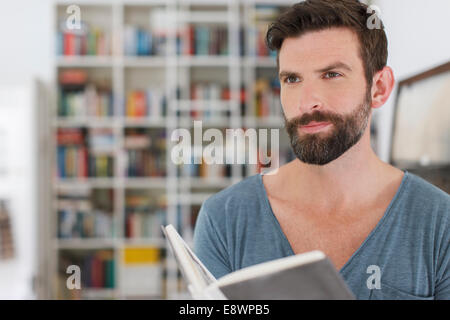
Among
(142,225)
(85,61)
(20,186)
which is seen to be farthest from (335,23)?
(20,186)

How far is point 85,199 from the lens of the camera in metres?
3.36

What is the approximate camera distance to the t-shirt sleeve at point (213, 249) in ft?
2.75

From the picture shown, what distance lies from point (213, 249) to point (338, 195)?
254mm

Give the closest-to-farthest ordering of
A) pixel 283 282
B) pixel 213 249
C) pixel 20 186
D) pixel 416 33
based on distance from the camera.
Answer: pixel 283 282, pixel 213 249, pixel 416 33, pixel 20 186

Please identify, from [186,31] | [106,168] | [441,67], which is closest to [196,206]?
[106,168]

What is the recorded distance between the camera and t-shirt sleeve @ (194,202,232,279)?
84 centimetres

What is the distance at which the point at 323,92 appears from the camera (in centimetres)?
77

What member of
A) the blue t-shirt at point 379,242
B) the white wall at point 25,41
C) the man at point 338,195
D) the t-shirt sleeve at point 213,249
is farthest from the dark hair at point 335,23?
the white wall at point 25,41

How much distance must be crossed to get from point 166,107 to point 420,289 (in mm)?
2801

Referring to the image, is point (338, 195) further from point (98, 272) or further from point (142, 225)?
point (98, 272)

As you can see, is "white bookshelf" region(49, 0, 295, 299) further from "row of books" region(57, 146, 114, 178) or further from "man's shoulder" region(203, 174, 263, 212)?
"man's shoulder" region(203, 174, 263, 212)

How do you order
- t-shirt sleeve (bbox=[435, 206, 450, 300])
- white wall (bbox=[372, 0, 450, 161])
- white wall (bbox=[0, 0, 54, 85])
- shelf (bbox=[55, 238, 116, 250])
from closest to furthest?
t-shirt sleeve (bbox=[435, 206, 450, 300]) < white wall (bbox=[372, 0, 450, 161]) < shelf (bbox=[55, 238, 116, 250]) < white wall (bbox=[0, 0, 54, 85])

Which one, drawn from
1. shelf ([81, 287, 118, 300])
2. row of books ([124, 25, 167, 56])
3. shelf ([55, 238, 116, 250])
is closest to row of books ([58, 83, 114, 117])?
row of books ([124, 25, 167, 56])

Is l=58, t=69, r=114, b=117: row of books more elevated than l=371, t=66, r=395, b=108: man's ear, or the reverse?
l=58, t=69, r=114, b=117: row of books
